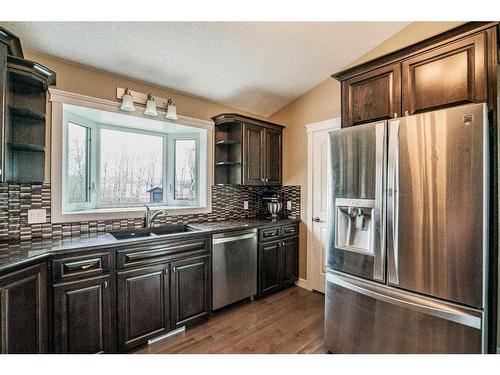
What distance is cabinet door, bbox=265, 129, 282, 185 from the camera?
3328 millimetres

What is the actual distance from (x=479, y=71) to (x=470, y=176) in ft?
2.16

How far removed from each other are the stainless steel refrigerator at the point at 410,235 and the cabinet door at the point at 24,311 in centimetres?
198

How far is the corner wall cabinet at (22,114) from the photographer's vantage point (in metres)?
1.60

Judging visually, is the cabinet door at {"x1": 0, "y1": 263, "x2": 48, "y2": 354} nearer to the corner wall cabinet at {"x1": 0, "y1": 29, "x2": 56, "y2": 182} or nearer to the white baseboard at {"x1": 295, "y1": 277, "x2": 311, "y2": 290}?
the corner wall cabinet at {"x1": 0, "y1": 29, "x2": 56, "y2": 182}

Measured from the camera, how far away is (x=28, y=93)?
1.91 metres

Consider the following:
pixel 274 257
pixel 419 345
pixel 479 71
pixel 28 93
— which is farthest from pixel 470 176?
pixel 28 93

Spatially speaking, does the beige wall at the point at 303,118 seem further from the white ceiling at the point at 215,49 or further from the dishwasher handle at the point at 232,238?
the dishwasher handle at the point at 232,238

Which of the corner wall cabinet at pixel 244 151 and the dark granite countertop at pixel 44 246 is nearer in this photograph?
the dark granite countertop at pixel 44 246

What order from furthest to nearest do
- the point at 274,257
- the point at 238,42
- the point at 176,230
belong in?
the point at 274,257, the point at 176,230, the point at 238,42

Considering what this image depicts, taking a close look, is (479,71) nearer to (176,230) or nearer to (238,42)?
(238,42)

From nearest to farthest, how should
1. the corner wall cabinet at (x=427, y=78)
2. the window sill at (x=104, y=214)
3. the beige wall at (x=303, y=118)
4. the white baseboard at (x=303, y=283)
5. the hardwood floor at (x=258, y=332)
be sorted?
the corner wall cabinet at (x=427, y=78) < the hardwood floor at (x=258, y=332) < the window sill at (x=104, y=214) < the beige wall at (x=303, y=118) < the white baseboard at (x=303, y=283)

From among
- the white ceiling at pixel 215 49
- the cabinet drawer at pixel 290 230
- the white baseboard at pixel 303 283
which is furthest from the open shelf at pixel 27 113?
the white baseboard at pixel 303 283

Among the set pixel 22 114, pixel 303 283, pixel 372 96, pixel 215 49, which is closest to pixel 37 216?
pixel 22 114
